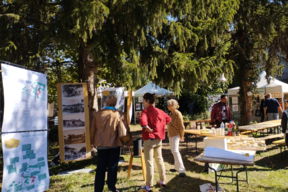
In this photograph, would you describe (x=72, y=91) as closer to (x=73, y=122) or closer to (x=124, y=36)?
(x=73, y=122)

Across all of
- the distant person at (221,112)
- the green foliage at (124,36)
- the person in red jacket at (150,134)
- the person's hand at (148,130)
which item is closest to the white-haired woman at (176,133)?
the person in red jacket at (150,134)

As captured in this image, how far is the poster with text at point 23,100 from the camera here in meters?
3.46

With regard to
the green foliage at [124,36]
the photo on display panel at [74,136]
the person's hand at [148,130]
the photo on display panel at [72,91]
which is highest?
the green foliage at [124,36]

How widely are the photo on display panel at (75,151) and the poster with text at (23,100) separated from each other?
1283 mm

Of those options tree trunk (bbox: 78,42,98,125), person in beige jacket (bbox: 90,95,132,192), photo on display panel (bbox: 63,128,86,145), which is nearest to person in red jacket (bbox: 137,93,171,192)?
person in beige jacket (bbox: 90,95,132,192)

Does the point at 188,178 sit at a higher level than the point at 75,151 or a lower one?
lower

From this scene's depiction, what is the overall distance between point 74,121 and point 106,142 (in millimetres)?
1774

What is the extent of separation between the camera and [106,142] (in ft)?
12.3

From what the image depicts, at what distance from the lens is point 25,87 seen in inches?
150

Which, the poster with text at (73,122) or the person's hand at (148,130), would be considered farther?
the poster with text at (73,122)

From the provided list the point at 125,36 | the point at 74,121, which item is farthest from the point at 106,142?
the point at 125,36

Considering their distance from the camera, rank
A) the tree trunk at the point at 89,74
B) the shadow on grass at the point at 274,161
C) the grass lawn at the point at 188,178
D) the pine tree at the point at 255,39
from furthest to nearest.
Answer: the pine tree at the point at 255,39 < the tree trunk at the point at 89,74 < the shadow on grass at the point at 274,161 < the grass lawn at the point at 188,178

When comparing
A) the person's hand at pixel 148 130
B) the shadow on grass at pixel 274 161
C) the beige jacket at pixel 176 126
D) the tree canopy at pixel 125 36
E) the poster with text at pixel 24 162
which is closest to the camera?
the poster with text at pixel 24 162

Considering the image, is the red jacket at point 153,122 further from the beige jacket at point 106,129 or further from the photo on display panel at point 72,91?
the photo on display panel at point 72,91
